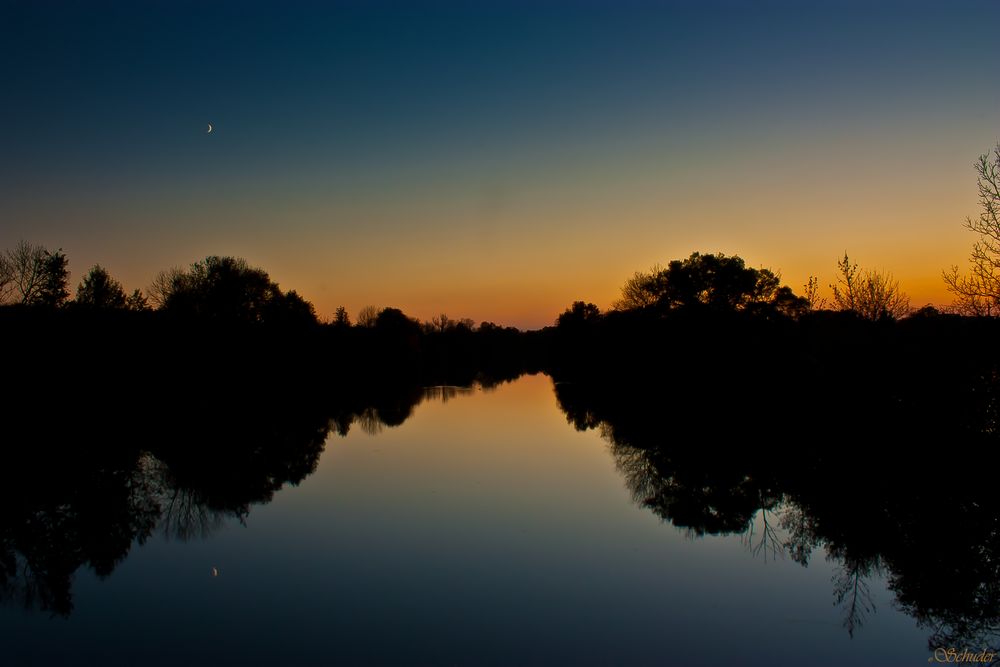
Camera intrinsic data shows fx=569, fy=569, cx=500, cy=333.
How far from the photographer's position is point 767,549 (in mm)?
12758

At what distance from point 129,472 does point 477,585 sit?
50.9 ft

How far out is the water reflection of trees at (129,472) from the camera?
12.4 m

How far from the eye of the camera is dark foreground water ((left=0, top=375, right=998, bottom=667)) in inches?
325

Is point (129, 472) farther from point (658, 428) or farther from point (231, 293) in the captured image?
point (231, 293)

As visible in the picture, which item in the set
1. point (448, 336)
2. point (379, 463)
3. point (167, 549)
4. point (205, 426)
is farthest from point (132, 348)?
point (448, 336)

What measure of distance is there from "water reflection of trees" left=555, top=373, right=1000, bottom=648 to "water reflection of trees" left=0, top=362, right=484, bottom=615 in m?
12.8

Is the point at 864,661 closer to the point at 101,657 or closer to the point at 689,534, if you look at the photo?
the point at 689,534

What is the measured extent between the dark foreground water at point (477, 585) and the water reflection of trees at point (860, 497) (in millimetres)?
107

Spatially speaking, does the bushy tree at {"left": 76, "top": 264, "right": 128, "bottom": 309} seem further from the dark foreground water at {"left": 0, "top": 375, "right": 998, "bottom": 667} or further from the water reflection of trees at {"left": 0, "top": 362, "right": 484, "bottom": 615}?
the dark foreground water at {"left": 0, "top": 375, "right": 998, "bottom": 667}

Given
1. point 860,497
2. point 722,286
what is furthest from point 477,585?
point 722,286

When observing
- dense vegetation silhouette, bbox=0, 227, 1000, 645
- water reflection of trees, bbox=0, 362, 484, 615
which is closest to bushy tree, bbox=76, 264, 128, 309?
dense vegetation silhouette, bbox=0, 227, 1000, 645

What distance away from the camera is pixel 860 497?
1619 cm

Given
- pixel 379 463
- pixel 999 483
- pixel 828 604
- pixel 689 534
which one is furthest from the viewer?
pixel 379 463

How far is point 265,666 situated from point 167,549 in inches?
269
